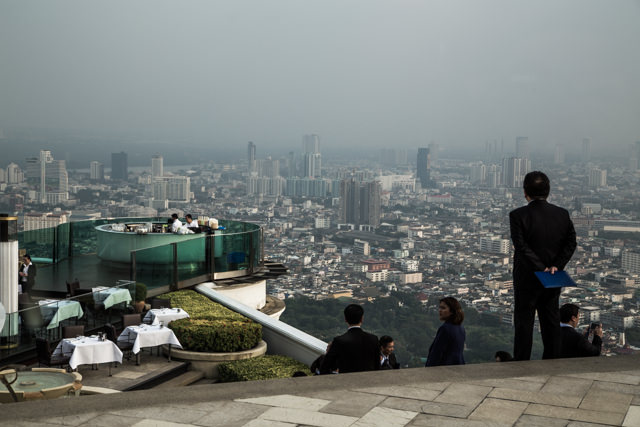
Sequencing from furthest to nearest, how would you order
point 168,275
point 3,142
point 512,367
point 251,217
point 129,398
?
point 3,142 < point 251,217 < point 168,275 < point 512,367 < point 129,398

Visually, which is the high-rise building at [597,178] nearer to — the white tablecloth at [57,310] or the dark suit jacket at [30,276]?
the dark suit jacket at [30,276]


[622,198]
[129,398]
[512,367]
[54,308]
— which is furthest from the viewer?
[622,198]

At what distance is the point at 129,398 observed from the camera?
200 inches

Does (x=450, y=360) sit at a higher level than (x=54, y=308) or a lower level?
higher

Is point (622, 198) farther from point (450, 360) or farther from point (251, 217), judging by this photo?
point (450, 360)

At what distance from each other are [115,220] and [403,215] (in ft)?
213

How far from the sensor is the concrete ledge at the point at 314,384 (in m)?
4.90

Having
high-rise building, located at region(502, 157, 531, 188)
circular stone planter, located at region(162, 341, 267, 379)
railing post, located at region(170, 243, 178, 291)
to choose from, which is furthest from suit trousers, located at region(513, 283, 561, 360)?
high-rise building, located at region(502, 157, 531, 188)

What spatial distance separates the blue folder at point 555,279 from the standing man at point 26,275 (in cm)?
1164

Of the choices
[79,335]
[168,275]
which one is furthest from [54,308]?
[168,275]

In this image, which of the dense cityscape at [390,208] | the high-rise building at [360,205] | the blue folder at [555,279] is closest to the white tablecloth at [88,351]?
the blue folder at [555,279]

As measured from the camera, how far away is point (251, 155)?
110 metres

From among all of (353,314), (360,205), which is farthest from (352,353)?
(360,205)

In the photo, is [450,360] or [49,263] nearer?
[450,360]
